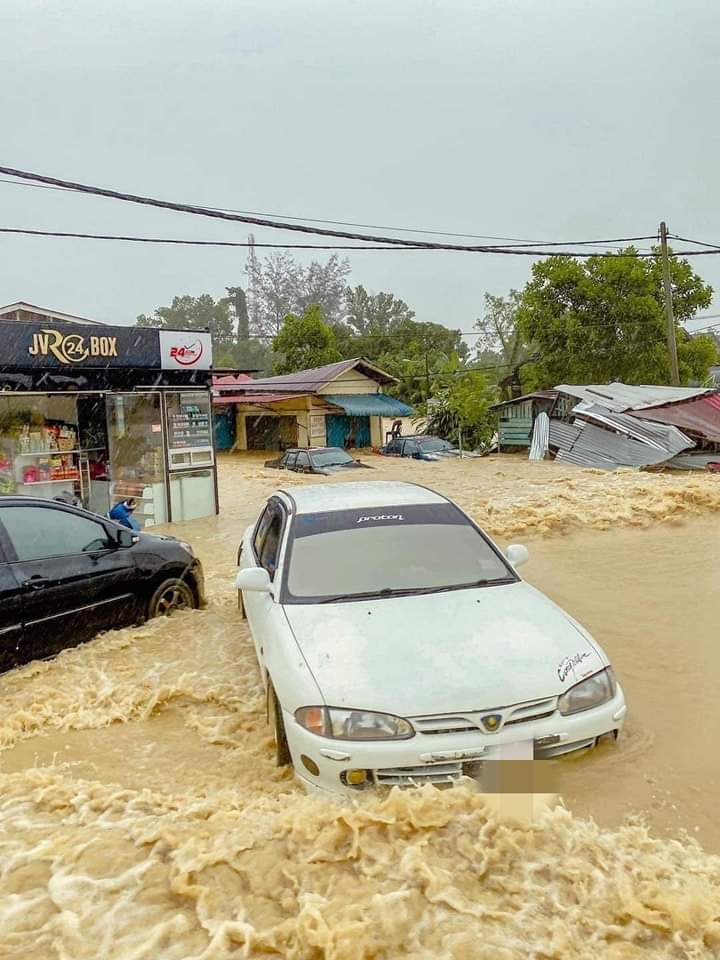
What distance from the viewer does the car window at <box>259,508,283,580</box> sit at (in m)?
5.05

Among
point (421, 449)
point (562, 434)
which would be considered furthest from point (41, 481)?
point (562, 434)

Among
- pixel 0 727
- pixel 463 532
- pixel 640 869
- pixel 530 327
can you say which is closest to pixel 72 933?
pixel 640 869

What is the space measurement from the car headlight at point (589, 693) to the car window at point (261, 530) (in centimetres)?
283

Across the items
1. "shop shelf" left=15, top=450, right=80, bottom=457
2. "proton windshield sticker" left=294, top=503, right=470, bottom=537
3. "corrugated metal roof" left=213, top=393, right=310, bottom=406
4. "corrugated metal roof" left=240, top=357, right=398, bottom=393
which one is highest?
"corrugated metal roof" left=240, top=357, right=398, bottom=393

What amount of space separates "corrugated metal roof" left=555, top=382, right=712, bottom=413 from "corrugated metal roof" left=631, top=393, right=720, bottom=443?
0.36 m

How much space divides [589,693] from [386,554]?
5.25 feet

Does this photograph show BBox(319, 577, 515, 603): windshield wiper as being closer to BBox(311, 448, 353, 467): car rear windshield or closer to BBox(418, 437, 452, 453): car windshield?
BBox(311, 448, 353, 467): car rear windshield

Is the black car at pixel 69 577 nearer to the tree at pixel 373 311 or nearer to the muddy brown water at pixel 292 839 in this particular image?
the muddy brown water at pixel 292 839

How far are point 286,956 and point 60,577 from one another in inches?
160

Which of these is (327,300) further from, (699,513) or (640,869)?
(640,869)

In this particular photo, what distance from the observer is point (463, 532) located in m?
5.11

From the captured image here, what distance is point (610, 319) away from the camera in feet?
106

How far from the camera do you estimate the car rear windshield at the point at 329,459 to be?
23844mm

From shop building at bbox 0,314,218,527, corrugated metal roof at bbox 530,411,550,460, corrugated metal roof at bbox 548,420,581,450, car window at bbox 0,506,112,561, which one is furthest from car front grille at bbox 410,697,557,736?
corrugated metal roof at bbox 530,411,550,460
